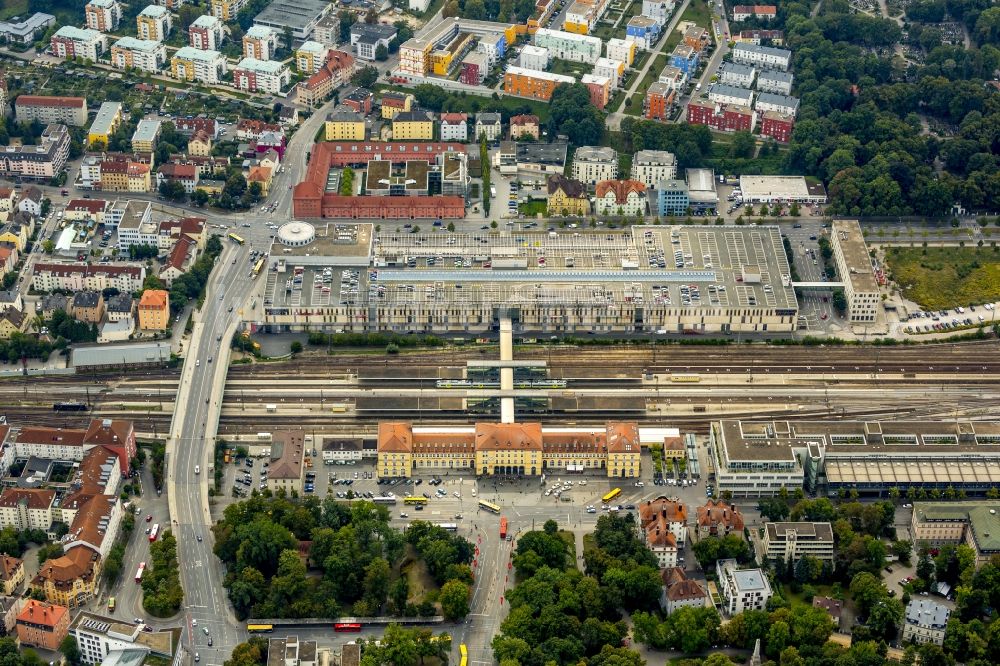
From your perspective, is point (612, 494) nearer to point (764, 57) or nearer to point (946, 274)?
point (946, 274)

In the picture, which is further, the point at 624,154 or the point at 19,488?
the point at 624,154

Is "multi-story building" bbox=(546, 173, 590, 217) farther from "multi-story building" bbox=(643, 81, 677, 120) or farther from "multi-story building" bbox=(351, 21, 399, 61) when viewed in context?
"multi-story building" bbox=(351, 21, 399, 61)

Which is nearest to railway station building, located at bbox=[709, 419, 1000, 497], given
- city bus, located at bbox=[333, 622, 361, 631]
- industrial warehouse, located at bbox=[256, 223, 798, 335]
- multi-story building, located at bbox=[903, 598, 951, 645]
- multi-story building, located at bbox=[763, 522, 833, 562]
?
multi-story building, located at bbox=[763, 522, 833, 562]

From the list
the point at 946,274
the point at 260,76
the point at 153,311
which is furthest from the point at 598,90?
the point at 153,311

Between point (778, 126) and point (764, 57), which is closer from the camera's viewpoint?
point (778, 126)

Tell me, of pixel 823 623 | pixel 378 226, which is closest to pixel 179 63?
pixel 378 226

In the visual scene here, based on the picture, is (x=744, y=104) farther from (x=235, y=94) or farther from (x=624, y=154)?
(x=235, y=94)

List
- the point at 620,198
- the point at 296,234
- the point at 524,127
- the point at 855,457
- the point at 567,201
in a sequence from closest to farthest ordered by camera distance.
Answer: the point at 855,457
the point at 296,234
the point at 567,201
the point at 620,198
the point at 524,127

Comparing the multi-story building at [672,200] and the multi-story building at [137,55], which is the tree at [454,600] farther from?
the multi-story building at [137,55]
